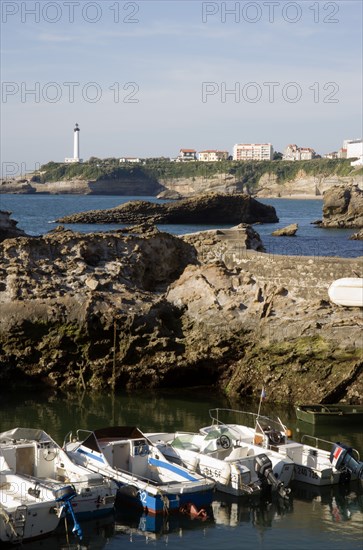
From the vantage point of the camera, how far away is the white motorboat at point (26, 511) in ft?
60.5

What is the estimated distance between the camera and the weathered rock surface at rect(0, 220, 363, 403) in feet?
97.1

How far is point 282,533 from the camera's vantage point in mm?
19891

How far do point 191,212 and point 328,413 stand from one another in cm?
9404

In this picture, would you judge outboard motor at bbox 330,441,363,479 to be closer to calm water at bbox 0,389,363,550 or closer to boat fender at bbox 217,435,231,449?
calm water at bbox 0,389,363,550

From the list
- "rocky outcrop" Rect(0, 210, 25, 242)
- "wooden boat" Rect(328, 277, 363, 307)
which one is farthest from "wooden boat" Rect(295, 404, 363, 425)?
"rocky outcrop" Rect(0, 210, 25, 242)

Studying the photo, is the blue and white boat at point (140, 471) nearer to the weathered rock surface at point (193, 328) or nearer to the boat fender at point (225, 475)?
the boat fender at point (225, 475)

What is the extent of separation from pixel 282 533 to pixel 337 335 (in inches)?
401

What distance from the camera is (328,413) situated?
90.2 ft

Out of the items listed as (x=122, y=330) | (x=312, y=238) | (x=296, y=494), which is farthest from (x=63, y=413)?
(x=312, y=238)

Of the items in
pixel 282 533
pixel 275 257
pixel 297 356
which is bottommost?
pixel 282 533

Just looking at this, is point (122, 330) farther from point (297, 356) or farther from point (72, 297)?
point (297, 356)

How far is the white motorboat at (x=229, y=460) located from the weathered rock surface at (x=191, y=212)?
8842 cm

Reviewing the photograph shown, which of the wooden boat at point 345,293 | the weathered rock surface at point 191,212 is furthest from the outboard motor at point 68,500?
the weathered rock surface at point 191,212

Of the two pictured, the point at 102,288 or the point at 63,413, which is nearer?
the point at 63,413
